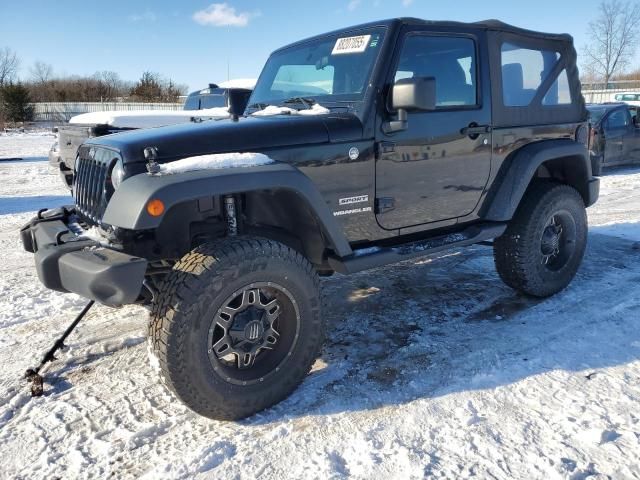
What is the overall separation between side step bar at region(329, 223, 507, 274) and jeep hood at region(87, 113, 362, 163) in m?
0.71

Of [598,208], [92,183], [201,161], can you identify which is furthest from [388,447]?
[598,208]

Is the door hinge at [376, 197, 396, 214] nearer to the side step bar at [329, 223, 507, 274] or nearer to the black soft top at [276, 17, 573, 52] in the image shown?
the side step bar at [329, 223, 507, 274]

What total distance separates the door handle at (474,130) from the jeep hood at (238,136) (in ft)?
2.96

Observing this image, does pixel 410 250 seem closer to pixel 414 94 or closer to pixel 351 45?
pixel 414 94

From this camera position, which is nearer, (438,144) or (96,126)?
(438,144)

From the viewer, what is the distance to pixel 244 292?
2586 millimetres

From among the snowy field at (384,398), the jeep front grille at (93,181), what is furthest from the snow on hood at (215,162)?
the snowy field at (384,398)

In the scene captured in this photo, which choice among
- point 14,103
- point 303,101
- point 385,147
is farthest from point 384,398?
point 14,103

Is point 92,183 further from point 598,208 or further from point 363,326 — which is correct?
point 598,208

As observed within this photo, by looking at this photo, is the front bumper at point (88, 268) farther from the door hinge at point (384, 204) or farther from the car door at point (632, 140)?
the car door at point (632, 140)

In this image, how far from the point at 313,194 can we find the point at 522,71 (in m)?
2.28

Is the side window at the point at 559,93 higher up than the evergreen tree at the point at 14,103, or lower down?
lower down

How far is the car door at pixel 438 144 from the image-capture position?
3.22 metres

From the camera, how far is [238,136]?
2783mm
